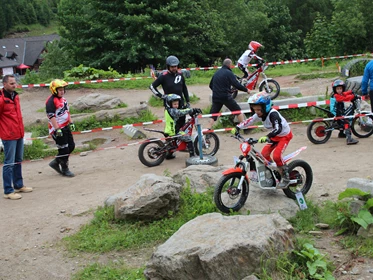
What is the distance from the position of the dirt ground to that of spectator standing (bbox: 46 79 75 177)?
322 mm

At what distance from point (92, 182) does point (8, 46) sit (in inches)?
3724

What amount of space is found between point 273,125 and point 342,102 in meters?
4.50

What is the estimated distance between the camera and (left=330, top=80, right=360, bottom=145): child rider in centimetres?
1000

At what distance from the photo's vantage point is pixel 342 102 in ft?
33.4

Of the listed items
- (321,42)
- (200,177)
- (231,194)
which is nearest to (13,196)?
(200,177)

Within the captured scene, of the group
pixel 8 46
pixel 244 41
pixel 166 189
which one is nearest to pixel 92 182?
pixel 166 189

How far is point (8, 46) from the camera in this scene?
95.2 metres

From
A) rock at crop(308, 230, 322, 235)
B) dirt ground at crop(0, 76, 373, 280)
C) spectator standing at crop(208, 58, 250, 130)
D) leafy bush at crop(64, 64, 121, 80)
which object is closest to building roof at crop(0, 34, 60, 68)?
leafy bush at crop(64, 64, 121, 80)

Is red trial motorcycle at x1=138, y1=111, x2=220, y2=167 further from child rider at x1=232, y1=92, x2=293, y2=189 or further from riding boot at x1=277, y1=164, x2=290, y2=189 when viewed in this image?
riding boot at x1=277, y1=164, x2=290, y2=189

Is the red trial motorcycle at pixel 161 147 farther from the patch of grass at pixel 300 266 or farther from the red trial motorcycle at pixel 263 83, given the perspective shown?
the patch of grass at pixel 300 266

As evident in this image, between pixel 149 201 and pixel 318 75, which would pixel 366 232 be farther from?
pixel 318 75

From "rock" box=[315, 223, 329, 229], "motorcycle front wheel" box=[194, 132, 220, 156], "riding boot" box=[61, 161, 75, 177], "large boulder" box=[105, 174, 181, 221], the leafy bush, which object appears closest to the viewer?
"rock" box=[315, 223, 329, 229]

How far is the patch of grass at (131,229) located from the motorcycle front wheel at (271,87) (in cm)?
719

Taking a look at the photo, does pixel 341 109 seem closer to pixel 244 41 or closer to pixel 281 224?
pixel 281 224
